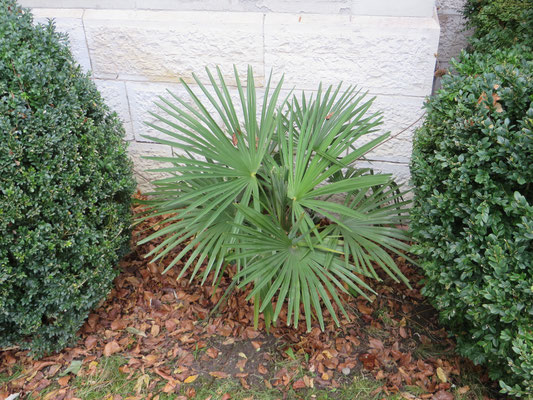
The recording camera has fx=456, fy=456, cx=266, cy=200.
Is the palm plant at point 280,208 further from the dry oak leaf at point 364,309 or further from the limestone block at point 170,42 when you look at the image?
the limestone block at point 170,42

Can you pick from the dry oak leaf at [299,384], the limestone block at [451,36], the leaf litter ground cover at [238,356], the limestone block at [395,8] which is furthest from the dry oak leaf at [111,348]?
the limestone block at [451,36]

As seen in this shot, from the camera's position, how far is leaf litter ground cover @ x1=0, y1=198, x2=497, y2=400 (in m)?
2.44

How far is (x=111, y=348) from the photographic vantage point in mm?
2656

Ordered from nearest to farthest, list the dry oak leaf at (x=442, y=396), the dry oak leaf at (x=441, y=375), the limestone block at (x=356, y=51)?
the dry oak leaf at (x=442, y=396), the dry oak leaf at (x=441, y=375), the limestone block at (x=356, y=51)

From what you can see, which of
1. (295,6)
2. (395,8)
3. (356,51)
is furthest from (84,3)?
(395,8)

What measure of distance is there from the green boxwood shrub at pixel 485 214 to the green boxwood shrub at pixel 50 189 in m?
1.75

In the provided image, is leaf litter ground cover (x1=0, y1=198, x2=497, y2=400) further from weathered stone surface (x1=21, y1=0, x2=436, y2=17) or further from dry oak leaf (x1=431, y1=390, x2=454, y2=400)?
weathered stone surface (x1=21, y1=0, x2=436, y2=17)

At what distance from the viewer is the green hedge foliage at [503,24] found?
2678 millimetres

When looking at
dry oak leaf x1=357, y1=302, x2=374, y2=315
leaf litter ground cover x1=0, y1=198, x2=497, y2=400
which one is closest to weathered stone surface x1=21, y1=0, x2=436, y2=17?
leaf litter ground cover x1=0, y1=198, x2=497, y2=400

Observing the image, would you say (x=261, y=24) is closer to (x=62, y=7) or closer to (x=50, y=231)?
(x=62, y=7)

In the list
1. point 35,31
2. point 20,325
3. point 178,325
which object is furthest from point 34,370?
point 35,31

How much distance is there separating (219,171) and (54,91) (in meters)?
0.93

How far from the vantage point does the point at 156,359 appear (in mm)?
2615

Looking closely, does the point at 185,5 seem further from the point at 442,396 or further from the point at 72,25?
the point at 442,396
